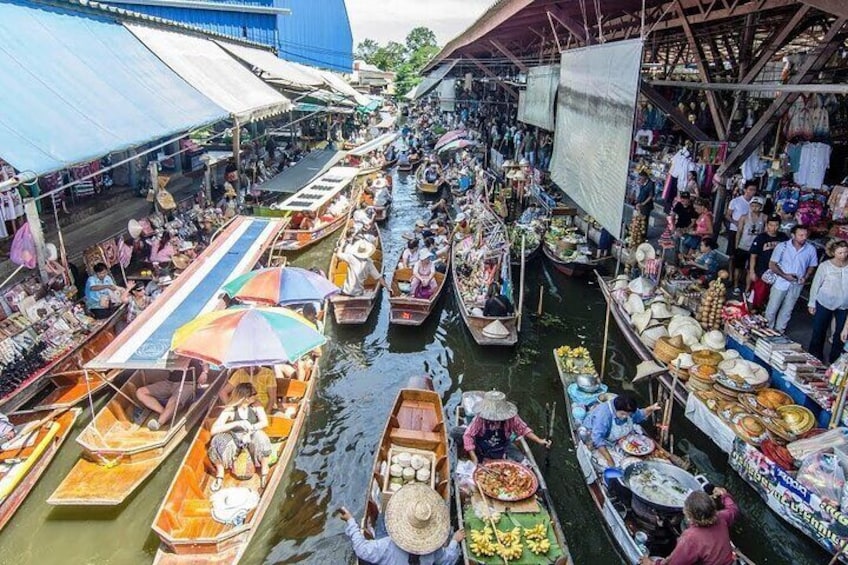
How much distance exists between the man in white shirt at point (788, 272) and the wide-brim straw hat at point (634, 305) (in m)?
2.02

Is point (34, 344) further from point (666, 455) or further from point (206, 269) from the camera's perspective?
point (666, 455)

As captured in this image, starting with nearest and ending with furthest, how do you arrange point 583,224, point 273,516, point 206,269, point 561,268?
point 273,516
point 206,269
point 561,268
point 583,224

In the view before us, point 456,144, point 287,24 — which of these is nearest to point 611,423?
point 456,144

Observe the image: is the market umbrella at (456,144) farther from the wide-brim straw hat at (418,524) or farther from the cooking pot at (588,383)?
the wide-brim straw hat at (418,524)

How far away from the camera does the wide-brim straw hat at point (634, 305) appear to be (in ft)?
33.9

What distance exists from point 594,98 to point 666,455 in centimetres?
695

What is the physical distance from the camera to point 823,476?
613 centimetres

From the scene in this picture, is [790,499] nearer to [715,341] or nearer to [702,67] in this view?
[715,341]

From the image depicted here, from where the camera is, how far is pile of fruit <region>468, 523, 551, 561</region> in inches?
223

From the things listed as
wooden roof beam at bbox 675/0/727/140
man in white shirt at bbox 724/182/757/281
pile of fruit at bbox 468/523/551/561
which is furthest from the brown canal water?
wooden roof beam at bbox 675/0/727/140

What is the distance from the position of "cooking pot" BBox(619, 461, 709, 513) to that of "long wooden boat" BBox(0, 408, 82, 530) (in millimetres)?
6914

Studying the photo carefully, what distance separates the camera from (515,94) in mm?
24656

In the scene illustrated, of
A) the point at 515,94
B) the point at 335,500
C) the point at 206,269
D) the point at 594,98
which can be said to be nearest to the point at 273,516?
the point at 335,500

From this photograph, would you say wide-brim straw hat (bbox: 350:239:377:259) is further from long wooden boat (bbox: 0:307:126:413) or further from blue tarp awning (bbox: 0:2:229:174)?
long wooden boat (bbox: 0:307:126:413)
